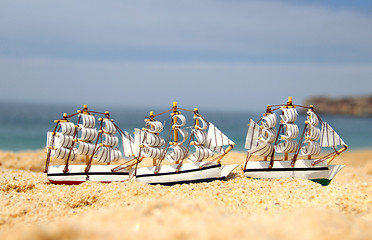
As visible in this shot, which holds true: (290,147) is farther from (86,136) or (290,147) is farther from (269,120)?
(86,136)

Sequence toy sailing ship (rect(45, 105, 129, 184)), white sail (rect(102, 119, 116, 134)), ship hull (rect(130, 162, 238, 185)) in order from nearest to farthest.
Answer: ship hull (rect(130, 162, 238, 185))
toy sailing ship (rect(45, 105, 129, 184))
white sail (rect(102, 119, 116, 134))

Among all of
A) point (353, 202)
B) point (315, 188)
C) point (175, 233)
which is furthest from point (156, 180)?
point (175, 233)

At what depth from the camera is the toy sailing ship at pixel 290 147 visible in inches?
416

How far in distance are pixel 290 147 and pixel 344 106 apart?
371ft

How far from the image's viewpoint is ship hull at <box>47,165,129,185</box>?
10406mm

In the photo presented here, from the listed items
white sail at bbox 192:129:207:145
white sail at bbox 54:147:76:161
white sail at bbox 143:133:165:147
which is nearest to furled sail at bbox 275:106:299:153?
white sail at bbox 192:129:207:145

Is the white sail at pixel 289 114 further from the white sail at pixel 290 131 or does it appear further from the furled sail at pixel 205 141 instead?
the furled sail at pixel 205 141

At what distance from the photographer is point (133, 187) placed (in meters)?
9.12

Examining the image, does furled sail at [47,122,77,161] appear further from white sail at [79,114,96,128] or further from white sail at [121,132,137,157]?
white sail at [121,132,137,157]

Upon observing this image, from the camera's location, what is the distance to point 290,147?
10672mm

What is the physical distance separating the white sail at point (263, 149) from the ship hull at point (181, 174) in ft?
4.41

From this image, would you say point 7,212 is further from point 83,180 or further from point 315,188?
point 315,188

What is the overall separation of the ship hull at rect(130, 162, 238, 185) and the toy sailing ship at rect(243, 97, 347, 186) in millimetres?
1257

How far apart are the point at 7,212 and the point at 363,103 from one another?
118645mm
